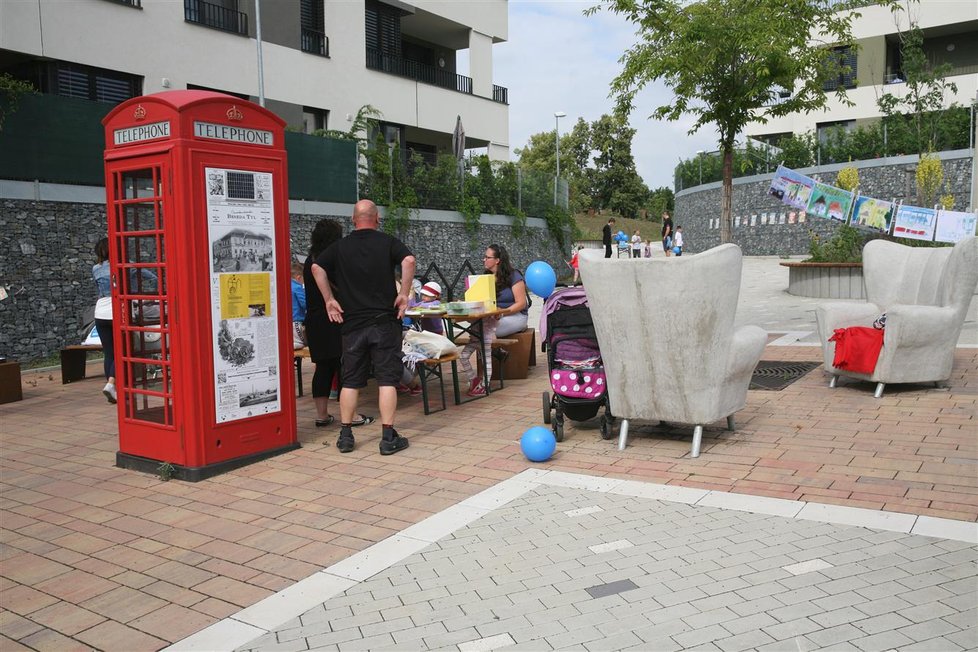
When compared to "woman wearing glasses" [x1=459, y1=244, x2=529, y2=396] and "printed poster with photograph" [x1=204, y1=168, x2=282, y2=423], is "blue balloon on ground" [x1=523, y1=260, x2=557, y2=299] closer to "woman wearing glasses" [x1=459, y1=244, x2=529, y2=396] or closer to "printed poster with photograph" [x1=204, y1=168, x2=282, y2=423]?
"woman wearing glasses" [x1=459, y1=244, x2=529, y2=396]

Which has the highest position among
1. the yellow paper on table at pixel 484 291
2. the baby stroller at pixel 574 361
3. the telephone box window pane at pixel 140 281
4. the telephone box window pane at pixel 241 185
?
the telephone box window pane at pixel 241 185

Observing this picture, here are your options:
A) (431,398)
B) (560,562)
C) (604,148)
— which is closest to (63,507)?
(560,562)

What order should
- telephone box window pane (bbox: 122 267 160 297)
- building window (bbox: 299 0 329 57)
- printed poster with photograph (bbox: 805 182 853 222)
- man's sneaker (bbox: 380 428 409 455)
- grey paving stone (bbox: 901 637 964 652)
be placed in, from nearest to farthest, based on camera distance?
grey paving stone (bbox: 901 637 964 652), telephone box window pane (bbox: 122 267 160 297), man's sneaker (bbox: 380 428 409 455), printed poster with photograph (bbox: 805 182 853 222), building window (bbox: 299 0 329 57)

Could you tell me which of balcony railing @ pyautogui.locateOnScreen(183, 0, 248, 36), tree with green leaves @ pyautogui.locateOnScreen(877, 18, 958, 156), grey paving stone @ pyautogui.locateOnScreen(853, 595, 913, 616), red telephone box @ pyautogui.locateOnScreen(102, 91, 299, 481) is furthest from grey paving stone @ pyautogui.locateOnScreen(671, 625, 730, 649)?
tree with green leaves @ pyautogui.locateOnScreen(877, 18, 958, 156)

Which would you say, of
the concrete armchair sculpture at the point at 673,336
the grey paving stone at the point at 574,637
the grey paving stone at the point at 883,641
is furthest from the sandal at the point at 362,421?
the grey paving stone at the point at 883,641

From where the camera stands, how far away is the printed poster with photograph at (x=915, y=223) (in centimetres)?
1569

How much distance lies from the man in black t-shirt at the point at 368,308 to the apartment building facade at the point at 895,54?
111ft

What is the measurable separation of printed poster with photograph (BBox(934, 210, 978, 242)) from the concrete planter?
1606 millimetres

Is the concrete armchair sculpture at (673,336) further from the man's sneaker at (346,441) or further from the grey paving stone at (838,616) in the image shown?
the grey paving stone at (838,616)

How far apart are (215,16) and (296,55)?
8.20 feet

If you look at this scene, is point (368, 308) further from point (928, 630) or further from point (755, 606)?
point (928, 630)

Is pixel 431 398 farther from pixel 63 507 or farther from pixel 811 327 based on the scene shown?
pixel 811 327

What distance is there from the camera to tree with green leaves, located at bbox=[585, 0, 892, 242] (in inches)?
351

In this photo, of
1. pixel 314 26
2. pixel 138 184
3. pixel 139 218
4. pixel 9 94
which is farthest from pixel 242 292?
pixel 314 26
